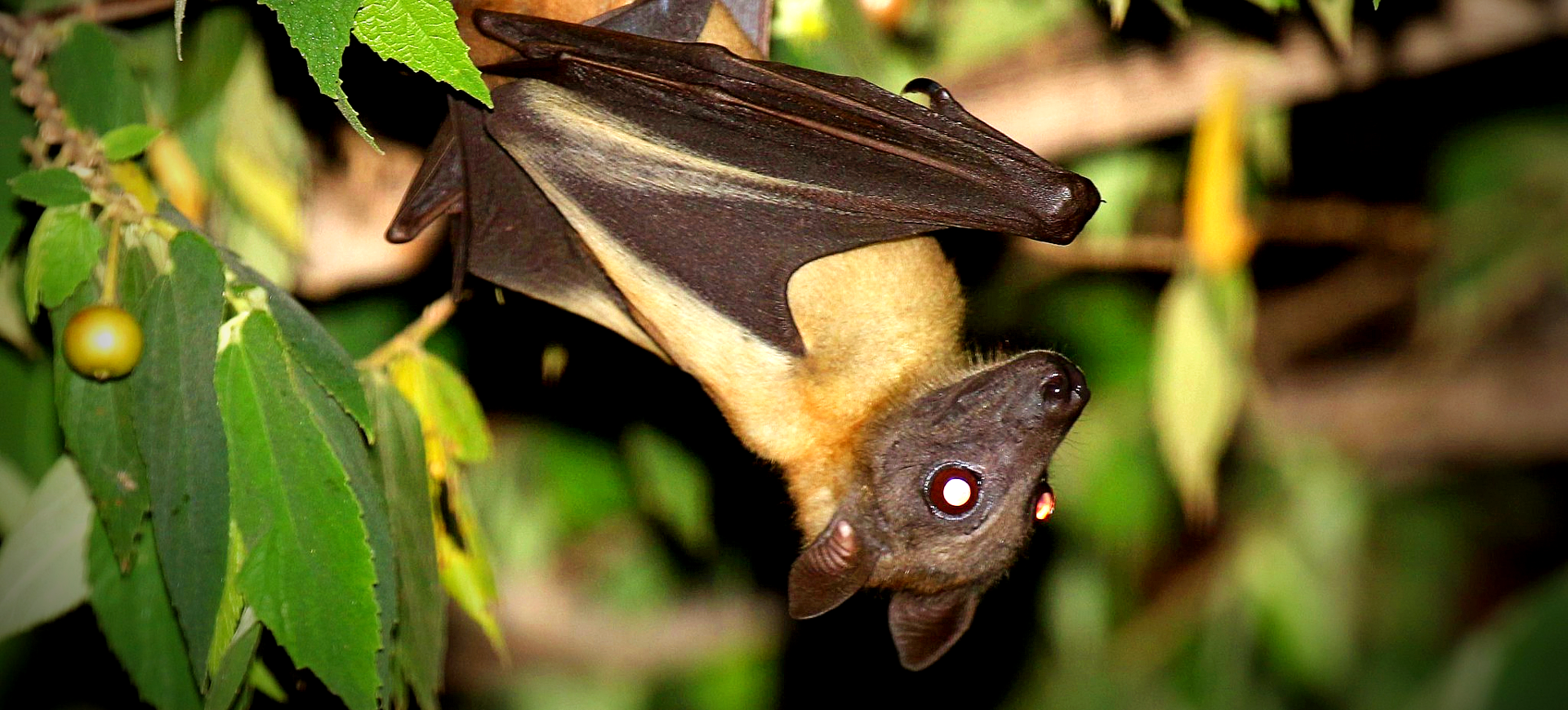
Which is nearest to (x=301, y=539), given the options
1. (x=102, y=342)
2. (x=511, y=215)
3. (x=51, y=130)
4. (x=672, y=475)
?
(x=102, y=342)

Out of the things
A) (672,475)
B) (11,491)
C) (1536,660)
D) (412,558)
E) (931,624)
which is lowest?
(1536,660)

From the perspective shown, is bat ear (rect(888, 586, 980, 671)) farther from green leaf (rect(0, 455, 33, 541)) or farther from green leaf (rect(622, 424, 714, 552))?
green leaf (rect(0, 455, 33, 541))

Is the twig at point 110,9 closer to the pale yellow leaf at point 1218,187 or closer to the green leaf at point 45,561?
the green leaf at point 45,561

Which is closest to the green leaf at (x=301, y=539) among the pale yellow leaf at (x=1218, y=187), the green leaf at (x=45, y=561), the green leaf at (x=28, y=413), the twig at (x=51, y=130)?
the twig at (x=51, y=130)

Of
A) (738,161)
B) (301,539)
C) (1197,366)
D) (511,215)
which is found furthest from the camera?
(1197,366)

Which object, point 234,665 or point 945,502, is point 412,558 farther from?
point 945,502

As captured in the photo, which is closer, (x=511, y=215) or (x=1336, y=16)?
(x=511, y=215)

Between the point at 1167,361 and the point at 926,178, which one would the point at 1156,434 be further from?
the point at 926,178
